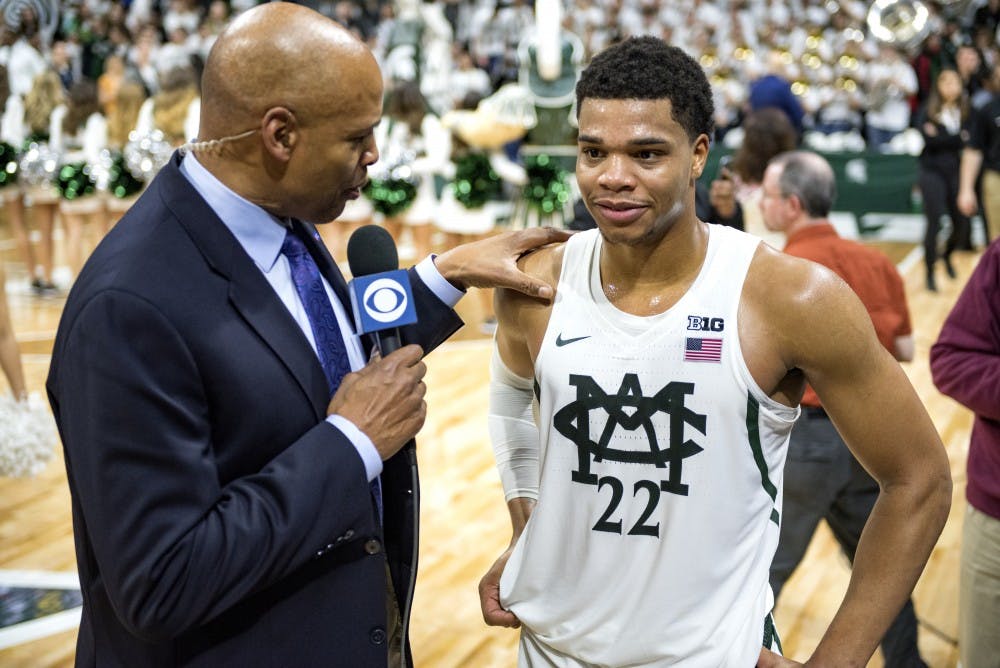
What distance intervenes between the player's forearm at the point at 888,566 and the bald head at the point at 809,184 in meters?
1.85

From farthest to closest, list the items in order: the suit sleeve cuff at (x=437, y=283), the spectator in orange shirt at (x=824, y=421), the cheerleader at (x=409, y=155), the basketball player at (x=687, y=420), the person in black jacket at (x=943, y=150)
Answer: the person in black jacket at (x=943, y=150)
the cheerleader at (x=409, y=155)
the spectator in orange shirt at (x=824, y=421)
the suit sleeve cuff at (x=437, y=283)
the basketball player at (x=687, y=420)

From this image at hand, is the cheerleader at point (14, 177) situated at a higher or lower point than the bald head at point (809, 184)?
lower

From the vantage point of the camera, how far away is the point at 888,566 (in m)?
1.65

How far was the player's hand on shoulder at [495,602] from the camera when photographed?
6.03 ft

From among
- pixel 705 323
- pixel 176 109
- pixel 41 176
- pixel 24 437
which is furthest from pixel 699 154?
pixel 41 176

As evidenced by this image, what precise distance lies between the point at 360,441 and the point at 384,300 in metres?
0.27

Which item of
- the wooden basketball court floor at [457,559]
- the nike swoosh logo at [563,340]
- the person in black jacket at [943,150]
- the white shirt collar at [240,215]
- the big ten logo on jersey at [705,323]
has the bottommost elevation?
the wooden basketball court floor at [457,559]

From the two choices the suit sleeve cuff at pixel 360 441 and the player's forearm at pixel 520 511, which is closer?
the suit sleeve cuff at pixel 360 441

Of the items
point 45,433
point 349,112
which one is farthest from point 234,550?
point 45,433

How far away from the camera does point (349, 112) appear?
1.56m

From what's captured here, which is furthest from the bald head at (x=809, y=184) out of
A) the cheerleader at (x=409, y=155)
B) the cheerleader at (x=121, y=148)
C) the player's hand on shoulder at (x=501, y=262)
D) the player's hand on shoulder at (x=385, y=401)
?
the cheerleader at (x=121, y=148)

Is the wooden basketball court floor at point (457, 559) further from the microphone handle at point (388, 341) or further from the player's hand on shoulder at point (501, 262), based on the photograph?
the microphone handle at point (388, 341)

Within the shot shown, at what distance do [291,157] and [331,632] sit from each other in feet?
2.31

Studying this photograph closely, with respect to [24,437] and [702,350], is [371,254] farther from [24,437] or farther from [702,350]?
[24,437]
